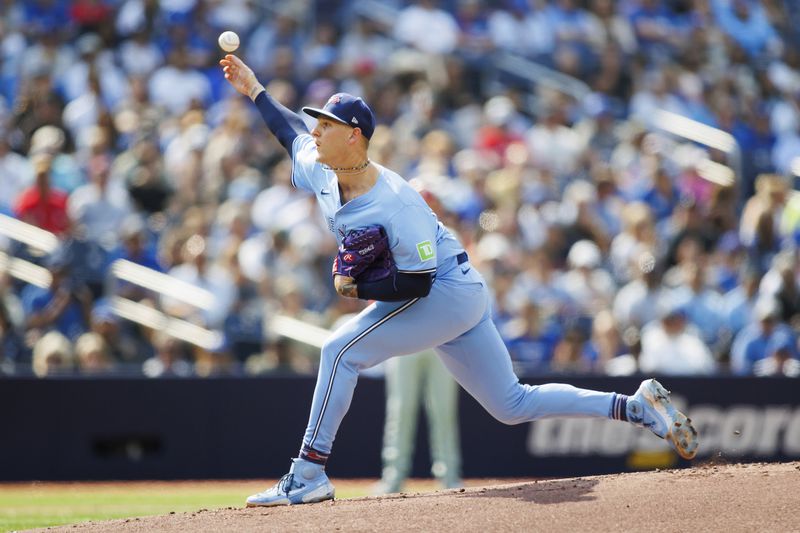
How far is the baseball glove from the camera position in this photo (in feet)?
18.4

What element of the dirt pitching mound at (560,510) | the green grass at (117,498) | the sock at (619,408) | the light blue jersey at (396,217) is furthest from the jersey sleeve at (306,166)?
the green grass at (117,498)

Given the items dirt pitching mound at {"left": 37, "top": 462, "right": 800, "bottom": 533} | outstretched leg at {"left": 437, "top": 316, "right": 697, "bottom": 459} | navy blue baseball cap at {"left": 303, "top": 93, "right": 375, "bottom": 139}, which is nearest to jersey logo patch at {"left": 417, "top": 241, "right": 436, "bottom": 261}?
outstretched leg at {"left": 437, "top": 316, "right": 697, "bottom": 459}

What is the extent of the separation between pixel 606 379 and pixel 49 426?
15.8 feet

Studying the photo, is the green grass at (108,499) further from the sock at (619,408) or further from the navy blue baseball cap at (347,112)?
the navy blue baseball cap at (347,112)

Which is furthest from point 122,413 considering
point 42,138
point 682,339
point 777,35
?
point 777,35

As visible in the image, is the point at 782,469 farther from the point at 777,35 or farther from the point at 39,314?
the point at 777,35

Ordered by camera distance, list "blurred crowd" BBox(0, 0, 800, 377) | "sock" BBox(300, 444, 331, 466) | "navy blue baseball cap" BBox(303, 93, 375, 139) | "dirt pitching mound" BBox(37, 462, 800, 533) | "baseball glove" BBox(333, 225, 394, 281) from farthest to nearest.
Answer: "blurred crowd" BBox(0, 0, 800, 377) → "sock" BBox(300, 444, 331, 466) → "navy blue baseball cap" BBox(303, 93, 375, 139) → "baseball glove" BBox(333, 225, 394, 281) → "dirt pitching mound" BBox(37, 462, 800, 533)

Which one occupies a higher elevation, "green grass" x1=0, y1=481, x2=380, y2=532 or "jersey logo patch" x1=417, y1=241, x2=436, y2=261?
"jersey logo patch" x1=417, y1=241, x2=436, y2=261

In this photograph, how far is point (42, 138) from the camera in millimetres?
12688

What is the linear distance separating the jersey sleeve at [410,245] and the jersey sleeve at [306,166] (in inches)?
20.8

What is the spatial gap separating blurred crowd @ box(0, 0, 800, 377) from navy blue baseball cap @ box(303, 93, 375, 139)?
276 cm

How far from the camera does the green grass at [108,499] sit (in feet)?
27.5

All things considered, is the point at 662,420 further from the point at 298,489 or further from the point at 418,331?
the point at 298,489

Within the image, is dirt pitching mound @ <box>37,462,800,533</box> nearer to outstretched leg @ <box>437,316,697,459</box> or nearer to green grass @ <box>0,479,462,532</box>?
outstretched leg @ <box>437,316,697,459</box>
